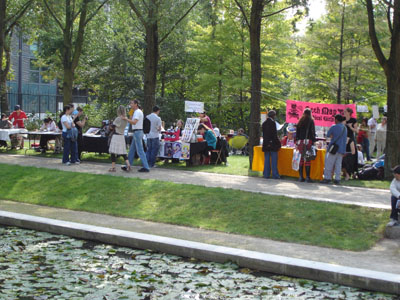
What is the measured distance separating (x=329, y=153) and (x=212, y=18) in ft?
26.2

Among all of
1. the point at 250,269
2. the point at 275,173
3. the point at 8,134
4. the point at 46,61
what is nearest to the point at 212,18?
the point at 275,173

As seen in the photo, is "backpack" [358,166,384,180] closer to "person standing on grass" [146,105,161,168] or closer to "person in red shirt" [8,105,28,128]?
"person standing on grass" [146,105,161,168]

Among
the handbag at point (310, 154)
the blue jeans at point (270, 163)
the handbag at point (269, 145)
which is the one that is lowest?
the blue jeans at point (270, 163)

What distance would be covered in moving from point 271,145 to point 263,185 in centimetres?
165

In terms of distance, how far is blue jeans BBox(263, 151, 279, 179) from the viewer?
1503cm

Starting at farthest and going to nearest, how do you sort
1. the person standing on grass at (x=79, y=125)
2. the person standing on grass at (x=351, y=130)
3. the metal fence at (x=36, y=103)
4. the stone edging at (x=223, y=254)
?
the metal fence at (x=36, y=103), the person standing on grass at (x=79, y=125), the person standing on grass at (x=351, y=130), the stone edging at (x=223, y=254)

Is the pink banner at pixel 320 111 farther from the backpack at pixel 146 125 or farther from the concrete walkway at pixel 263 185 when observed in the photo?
the backpack at pixel 146 125

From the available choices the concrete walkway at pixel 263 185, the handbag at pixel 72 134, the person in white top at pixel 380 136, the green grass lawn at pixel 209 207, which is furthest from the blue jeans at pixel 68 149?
the person in white top at pixel 380 136

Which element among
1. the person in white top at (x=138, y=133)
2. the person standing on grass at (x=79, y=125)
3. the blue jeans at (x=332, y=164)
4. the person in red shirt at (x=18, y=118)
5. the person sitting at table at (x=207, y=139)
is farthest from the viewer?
the person in red shirt at (x=18, y=118)

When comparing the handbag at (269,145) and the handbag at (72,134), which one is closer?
the handbag at (269,145)

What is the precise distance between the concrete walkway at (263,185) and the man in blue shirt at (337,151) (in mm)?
410

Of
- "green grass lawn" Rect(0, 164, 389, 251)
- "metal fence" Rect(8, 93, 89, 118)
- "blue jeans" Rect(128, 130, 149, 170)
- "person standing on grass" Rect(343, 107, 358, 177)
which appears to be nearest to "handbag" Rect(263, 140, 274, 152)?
"person standing on grass" Rect(343, 107, 358, 177)

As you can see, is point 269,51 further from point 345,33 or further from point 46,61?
point 46,61

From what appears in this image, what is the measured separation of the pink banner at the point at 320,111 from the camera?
16172 mm
